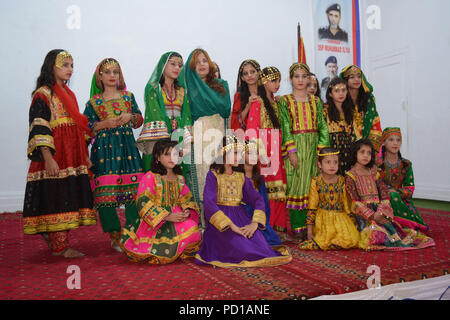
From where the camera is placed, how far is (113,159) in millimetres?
2971

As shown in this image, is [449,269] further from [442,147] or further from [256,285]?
[442,147]

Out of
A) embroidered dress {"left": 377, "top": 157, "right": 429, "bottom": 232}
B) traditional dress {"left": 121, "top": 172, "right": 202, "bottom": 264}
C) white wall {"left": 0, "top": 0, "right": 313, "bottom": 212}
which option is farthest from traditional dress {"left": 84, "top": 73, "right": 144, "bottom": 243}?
white wall {"left": 0, "top": 0, "right": 313, "bottom": 212}

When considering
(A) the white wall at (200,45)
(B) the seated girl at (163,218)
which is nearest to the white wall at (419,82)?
(A) the white wall at (200,45)

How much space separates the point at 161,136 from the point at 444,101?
4855mm

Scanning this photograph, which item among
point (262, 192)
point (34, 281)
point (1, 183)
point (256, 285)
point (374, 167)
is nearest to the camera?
point (256, 285)

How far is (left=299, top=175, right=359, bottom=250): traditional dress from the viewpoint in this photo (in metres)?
2.90

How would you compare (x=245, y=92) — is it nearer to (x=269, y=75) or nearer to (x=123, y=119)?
(x=269, y=75)

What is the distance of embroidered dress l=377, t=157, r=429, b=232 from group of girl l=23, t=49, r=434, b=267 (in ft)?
0.04

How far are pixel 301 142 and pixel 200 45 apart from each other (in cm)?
319

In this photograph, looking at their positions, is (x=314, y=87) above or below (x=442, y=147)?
above

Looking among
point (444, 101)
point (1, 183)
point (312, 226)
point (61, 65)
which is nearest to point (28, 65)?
point (1, 183)

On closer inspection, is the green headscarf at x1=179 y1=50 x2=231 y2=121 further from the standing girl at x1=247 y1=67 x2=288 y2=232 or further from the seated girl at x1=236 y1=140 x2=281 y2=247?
the seated girl at x1=236 y1=140 x2=281 y2=247

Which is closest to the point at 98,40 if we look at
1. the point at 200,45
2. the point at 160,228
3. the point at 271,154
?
the point at 200,45

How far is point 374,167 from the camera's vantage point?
321 cm
